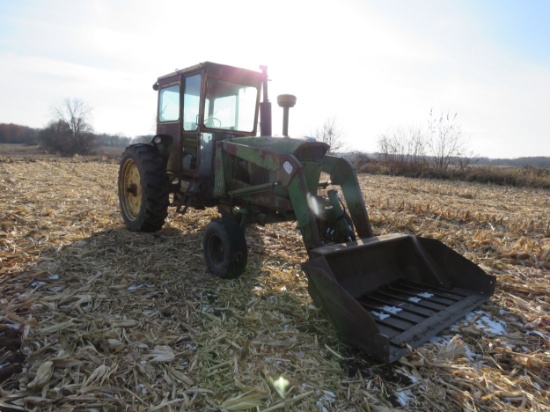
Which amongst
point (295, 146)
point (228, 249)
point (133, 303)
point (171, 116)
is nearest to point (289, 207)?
point (295, 146)

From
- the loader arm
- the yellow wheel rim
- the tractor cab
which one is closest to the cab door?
the tractor cab


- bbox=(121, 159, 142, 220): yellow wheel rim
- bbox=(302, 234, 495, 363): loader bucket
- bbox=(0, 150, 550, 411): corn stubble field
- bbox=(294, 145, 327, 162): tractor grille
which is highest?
bbox=(294, 145, 327, 162): tractor grille

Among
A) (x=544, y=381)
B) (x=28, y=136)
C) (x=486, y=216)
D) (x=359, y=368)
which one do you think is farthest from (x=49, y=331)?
(x=28, y=136)

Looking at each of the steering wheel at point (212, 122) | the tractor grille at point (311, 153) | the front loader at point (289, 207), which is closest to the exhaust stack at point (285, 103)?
the front loader at point (289, 207)

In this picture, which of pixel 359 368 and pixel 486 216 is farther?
pixel 486 216

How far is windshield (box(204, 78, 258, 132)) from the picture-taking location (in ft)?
17.4

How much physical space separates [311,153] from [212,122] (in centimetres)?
183

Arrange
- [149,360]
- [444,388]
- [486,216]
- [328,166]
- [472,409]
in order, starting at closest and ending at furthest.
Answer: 1. [472,409]
2. [444,388]
3. [149,360]
4. [328,166]
5. [486,216]

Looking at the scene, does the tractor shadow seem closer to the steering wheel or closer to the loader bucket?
the loader bucket

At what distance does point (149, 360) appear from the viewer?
8.46 ft

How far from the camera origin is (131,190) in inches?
A: 242

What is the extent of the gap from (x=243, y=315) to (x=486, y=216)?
19.5 feet

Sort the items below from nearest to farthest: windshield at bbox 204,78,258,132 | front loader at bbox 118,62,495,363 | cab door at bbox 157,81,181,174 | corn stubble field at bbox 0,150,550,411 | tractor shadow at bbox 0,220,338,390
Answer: corn stubble field at bbox 0,150,550,411, tractor shadow at bbox 0,220,338,390, front loader at bbox 118,62,495,363, windshield at bbox 204,78,258,132, cab door at bbox 157,81,181,174

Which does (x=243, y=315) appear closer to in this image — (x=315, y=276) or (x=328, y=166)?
(x=315, y=276)
